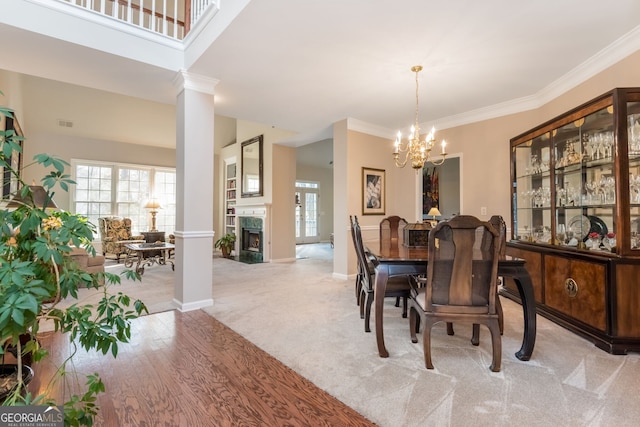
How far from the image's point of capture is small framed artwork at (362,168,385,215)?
5160 millimetres

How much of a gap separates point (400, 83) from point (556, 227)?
7.67ft

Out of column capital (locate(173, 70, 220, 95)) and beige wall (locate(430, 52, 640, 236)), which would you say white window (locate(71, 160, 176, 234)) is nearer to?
column capital (locate(173, 70, 220, 95))

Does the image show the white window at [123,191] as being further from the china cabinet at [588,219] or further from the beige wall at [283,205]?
the china cabinet at [588,219]

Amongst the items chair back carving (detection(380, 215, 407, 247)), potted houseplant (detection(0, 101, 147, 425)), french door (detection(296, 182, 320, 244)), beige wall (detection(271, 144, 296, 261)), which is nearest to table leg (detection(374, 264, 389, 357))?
chair back carving (detection(380, 215, 407, 247))

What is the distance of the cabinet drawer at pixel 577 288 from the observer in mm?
2455

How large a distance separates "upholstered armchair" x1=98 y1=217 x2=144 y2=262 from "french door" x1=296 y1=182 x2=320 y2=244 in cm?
538

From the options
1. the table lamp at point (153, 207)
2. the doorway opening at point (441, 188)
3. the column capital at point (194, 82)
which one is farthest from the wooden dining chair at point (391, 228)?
the table lamp at point (153, 207)

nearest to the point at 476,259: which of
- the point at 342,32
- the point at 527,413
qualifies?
the point at 527,413

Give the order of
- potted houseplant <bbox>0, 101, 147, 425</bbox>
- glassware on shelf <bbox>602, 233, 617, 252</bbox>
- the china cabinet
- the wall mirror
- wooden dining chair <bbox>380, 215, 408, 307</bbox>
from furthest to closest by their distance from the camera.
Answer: the wall mirror < wooden dining chair <bbox>380, 215, 408, 307</bbox> < glassware on shelf <bbox>602, 233, 617, 252</bbox> < the china cabinet < potted houseplant <bbox>0, 101, 147, 425</bbox>

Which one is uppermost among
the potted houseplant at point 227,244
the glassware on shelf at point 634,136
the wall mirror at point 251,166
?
the wall mirror at point 251,166

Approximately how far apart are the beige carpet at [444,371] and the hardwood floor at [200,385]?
0.54 ft

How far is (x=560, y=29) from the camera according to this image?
2.61 m

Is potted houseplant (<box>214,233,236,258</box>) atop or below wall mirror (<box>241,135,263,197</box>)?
below

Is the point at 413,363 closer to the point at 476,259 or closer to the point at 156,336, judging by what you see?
the point at 476,259
